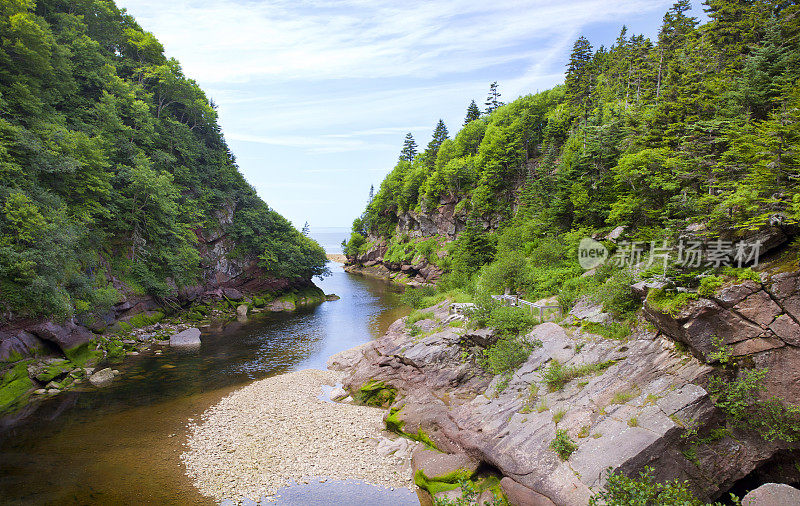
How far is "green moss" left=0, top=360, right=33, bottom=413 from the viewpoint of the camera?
18.4 metres

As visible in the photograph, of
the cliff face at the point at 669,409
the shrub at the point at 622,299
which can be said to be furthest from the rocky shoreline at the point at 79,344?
the shrub at the point at 622,299

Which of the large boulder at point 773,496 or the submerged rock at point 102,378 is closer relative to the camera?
the large boulder at point 773,496

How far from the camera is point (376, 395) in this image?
20484 millimetres

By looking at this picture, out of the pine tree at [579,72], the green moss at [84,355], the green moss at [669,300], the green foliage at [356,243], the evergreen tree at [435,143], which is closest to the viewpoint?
the green moss at [669,300]

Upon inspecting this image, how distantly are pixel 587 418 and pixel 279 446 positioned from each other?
11.9 meters

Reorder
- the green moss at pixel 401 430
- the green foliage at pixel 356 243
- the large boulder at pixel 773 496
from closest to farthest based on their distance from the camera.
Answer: the large boulder at pixel 773 496
the green moss at pixel 401 430
the green foliage at pixel 356 243

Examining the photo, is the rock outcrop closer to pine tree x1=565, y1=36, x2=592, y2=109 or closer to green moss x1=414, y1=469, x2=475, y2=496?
green moss x1=414, y1=469, x2=475, y2=496

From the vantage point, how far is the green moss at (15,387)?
724 inches

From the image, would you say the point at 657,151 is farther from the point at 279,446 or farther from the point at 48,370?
the point at 48,370

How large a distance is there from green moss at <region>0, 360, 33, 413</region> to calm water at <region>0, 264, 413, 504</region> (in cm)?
124

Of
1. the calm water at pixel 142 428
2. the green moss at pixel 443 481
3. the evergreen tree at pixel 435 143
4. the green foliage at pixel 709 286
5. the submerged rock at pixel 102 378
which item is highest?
the evergreen tree at pixel 435 143

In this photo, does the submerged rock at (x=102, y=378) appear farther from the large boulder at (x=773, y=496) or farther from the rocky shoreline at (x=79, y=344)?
the large boulder at (x=773, y=496)

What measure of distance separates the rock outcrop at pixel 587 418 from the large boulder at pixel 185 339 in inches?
819

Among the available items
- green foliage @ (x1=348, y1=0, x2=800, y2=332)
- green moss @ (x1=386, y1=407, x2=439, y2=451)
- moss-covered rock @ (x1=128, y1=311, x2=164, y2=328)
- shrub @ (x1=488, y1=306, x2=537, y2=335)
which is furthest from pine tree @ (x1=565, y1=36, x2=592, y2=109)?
moss-covered rock @ (x1=128, y1=311, x2=164, y2=328)
